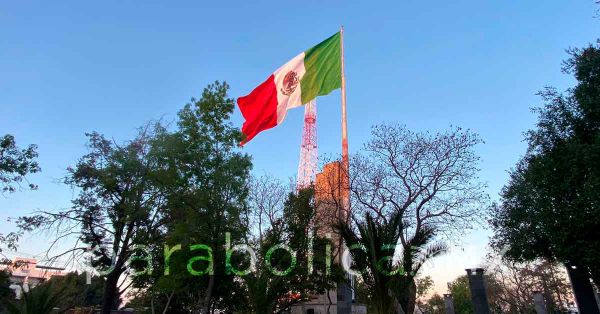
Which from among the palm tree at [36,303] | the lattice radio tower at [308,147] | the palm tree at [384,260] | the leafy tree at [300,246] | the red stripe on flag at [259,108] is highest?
the lattice radio tower at [308,147]

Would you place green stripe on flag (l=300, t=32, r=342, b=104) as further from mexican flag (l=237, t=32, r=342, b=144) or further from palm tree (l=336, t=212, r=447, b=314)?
palm tree (l=336, t=212, r=447, b=314)

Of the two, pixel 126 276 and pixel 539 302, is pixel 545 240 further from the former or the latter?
pixel 126 276

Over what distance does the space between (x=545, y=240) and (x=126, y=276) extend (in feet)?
69.6

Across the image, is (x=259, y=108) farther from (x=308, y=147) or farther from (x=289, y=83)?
(x=308, y=147)

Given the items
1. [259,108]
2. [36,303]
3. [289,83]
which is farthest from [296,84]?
[36,303]

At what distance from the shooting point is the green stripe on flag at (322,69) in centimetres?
1756

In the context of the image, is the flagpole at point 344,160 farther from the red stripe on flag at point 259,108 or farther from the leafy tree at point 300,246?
the leafy tree at point 300,246

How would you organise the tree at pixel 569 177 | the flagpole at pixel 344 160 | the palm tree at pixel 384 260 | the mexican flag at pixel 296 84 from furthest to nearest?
the mexican flag at pixel 296 84 < the flagpole at pixel 344 160 < the tree at pixel 569 177 < the palm tree at pixel 384 260

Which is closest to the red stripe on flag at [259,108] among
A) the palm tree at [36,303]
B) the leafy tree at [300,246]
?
the leafy tree at [300,246]

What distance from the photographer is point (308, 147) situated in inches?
1375

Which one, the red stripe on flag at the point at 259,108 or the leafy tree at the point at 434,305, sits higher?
the red stripe on flag at the point at 259,108

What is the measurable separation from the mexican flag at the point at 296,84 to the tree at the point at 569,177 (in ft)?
27.6

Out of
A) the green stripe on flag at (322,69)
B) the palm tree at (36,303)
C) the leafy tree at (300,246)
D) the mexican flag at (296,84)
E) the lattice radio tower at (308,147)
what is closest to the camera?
the palm tree at (36,303)

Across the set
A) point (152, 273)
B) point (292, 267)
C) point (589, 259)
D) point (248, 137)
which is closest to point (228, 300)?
point (152, 273)
